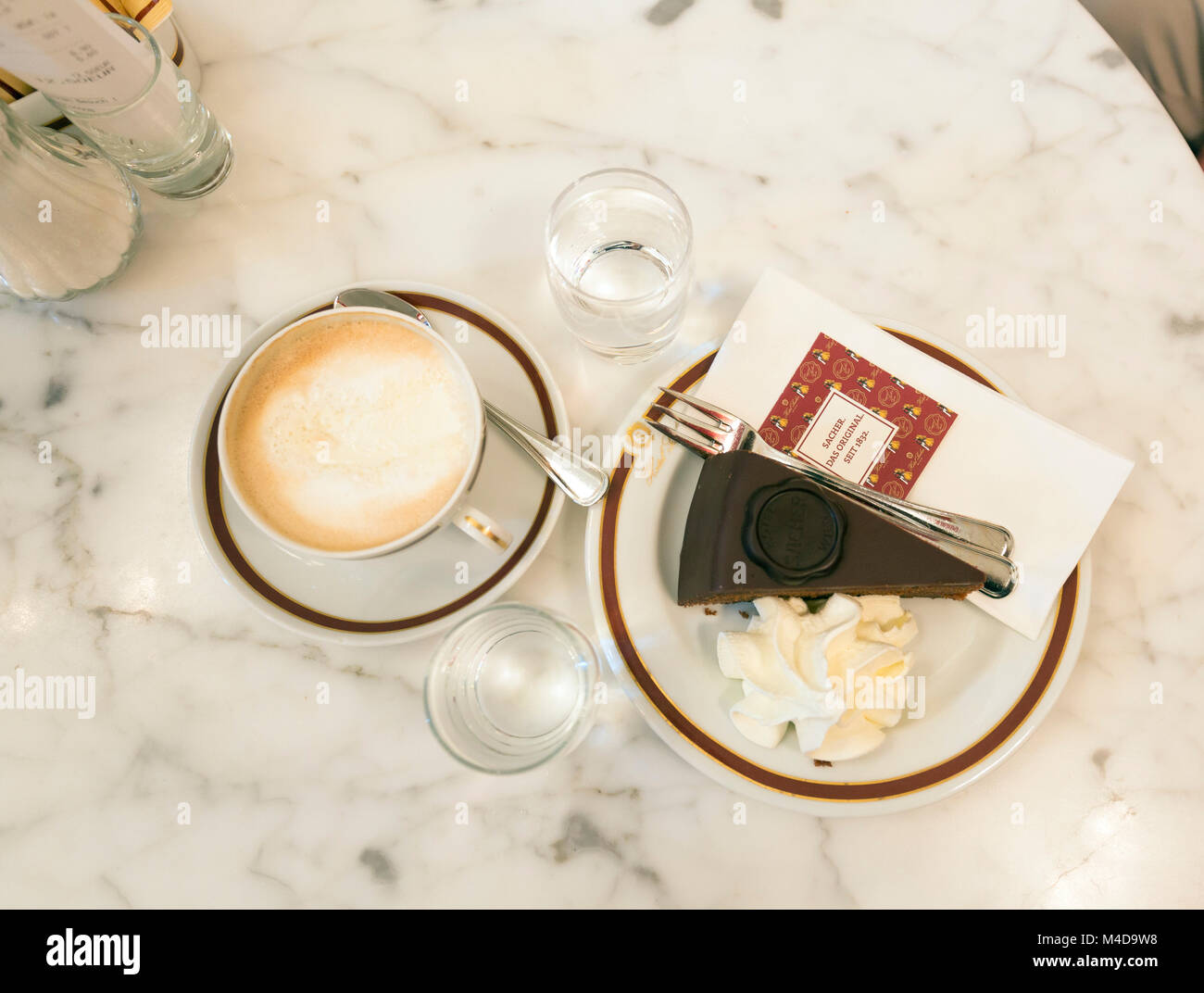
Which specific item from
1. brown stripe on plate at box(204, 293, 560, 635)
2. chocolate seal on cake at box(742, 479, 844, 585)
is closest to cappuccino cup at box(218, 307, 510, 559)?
brown stripe on plate at box(204, 293, 560, 635)

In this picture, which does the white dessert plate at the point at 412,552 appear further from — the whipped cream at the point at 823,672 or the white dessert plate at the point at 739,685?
the whipped cream at the point at 823,672

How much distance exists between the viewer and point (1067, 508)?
3.20 ft

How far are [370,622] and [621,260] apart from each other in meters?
0.59

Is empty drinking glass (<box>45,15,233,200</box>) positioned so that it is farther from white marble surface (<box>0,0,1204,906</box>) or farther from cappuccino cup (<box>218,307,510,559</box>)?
cappuccino cup (<box>218,307,510,559</box>)

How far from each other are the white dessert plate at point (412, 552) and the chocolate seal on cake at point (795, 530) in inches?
9.7

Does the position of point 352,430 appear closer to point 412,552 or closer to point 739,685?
point 412,552

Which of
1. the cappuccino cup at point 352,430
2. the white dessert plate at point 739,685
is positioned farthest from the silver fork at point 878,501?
the cappuccino cup at point 352,430

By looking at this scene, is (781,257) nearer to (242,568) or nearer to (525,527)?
(525,527)

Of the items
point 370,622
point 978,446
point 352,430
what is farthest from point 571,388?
point 978,446

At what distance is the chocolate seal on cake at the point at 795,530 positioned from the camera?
942 millimetres

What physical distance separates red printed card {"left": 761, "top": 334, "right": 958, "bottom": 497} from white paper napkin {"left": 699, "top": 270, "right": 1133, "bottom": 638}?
12 mm

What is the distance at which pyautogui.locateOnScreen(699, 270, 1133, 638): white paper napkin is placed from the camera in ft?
3.16

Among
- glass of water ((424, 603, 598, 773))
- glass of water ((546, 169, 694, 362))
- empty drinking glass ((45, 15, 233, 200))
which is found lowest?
glass of water ((424, 603, 598, 773))

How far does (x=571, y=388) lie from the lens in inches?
42.4
